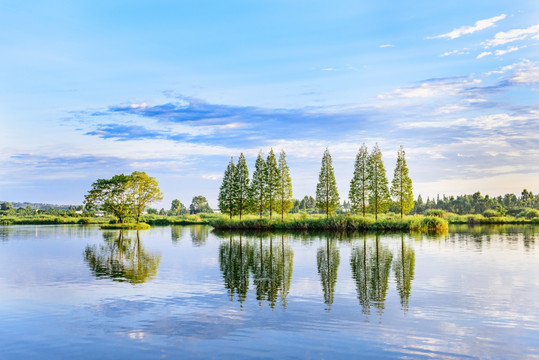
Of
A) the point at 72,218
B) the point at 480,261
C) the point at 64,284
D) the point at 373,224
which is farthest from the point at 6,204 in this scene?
the point at 480,261

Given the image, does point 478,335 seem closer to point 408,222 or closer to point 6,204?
point 408,222

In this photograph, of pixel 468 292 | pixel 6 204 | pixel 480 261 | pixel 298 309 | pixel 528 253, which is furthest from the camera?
pixel 6 204

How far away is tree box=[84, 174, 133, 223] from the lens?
243ft

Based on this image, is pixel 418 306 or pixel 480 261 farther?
pixel 480 261

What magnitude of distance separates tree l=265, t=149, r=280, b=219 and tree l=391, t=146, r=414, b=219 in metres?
19.0

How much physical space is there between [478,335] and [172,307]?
29.1ft

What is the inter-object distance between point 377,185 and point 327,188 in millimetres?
7969

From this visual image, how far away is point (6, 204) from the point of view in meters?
128

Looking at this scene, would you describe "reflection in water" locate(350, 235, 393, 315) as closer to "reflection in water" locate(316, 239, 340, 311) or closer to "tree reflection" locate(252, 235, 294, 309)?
"reflection in water" locate(316, 239, 340, 311)

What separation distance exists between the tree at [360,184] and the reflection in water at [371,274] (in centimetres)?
3464

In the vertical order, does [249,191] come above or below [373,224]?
above

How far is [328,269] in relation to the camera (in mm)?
20125

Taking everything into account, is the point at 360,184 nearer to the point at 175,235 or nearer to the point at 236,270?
the point at 175,235

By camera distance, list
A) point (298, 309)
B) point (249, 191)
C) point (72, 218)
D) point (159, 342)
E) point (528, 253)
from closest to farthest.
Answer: point (159, 342)
point (298, 309)
point (528, 253)
point (249, 191)
point (72, 218)
